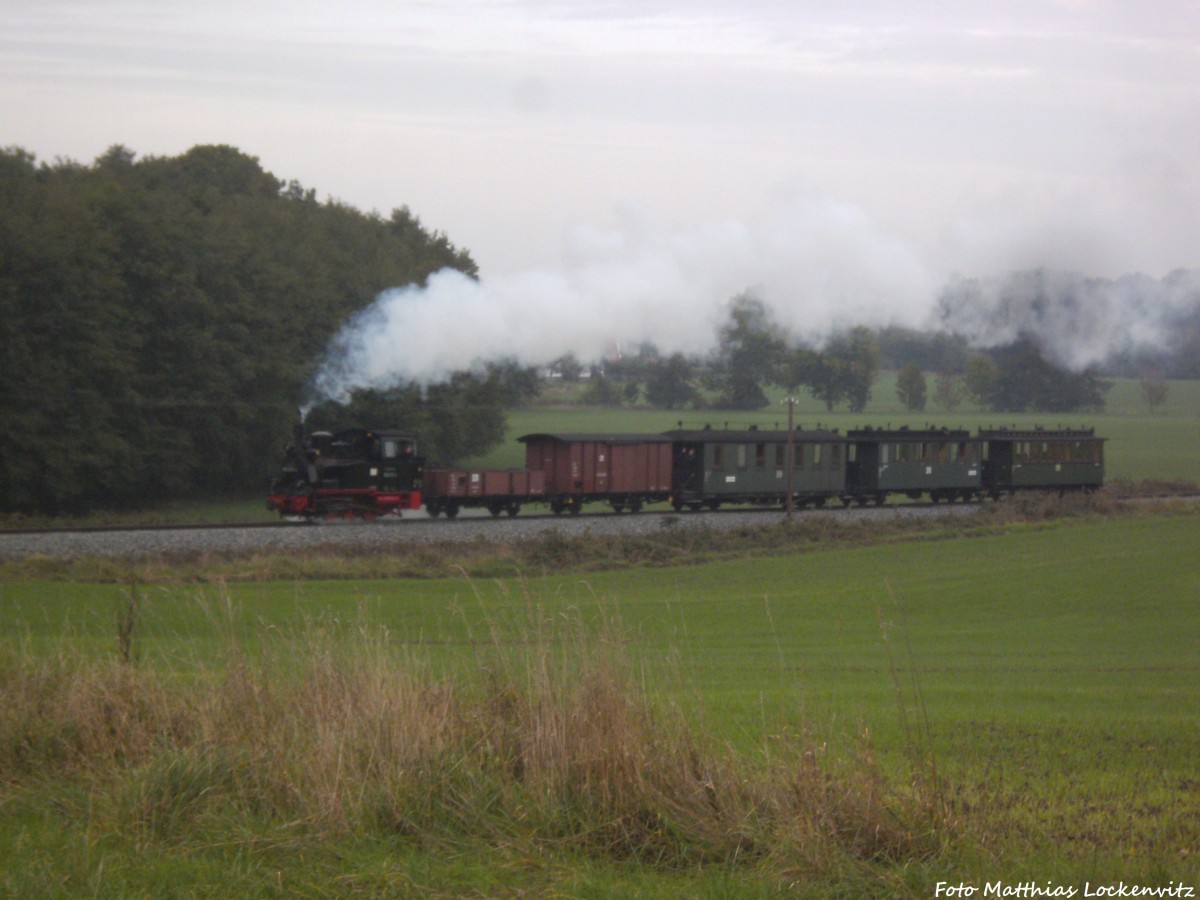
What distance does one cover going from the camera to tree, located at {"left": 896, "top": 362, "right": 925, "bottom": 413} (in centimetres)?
8300

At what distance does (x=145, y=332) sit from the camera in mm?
52094

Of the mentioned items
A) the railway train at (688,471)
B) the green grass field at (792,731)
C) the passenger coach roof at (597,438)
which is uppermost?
the passenger coach roof at (597,438)

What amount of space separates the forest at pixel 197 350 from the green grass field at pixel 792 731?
24425 mm

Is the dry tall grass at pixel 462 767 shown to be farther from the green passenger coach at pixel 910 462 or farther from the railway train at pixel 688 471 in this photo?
the green passenger coach at pixel 910 462

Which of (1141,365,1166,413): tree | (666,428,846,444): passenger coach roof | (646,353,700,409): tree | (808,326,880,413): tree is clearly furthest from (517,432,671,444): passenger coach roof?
(1141,365,1166,413): tree

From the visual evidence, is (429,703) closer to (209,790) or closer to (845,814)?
(209,790)

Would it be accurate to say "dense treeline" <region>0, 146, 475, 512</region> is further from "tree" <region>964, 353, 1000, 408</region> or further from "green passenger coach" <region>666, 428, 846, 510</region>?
"tree" <region>964, 353, 1000, 408</region>

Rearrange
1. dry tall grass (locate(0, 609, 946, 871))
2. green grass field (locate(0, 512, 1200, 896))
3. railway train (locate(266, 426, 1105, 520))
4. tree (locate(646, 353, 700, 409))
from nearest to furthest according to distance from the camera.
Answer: green grass field (locate(0, 512, 1200, 896)), dry tall grass (locate(0, 609, 946, 871)), railway train (locate(266, 426, 1105, 520)), tree (locate(646, 353, 700, 409))

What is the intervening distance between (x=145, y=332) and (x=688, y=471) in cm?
2475

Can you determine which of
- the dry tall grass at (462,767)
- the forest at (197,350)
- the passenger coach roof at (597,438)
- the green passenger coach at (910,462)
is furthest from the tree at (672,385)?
the dry tall grass at (462,767)

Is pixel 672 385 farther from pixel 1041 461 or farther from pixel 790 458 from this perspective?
pixel 790 458

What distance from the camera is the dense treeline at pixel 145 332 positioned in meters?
45.6

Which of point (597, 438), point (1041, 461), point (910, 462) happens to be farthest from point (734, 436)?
point (1041, 461)

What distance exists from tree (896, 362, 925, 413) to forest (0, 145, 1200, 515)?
12.2m
